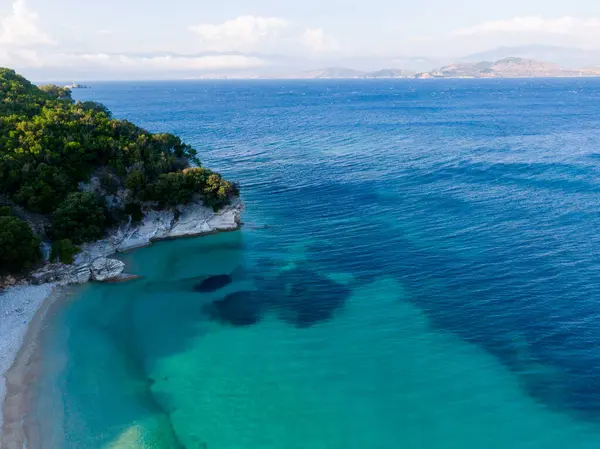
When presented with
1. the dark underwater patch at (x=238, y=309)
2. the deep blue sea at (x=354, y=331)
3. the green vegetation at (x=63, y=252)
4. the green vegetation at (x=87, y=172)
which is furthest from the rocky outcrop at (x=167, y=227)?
the dark underwater patch at (x=238, y=309)

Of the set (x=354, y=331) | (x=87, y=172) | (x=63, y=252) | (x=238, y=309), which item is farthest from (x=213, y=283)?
(x=87, y=172)

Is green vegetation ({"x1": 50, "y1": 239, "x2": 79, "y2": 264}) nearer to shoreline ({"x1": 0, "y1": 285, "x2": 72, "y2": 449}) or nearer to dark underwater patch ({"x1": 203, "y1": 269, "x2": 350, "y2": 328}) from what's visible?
shoreline ({"x1": 0, "y1": 285, "x2": 72, "y2": 449})

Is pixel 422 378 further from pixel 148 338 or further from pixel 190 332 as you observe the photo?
pixel 148 338

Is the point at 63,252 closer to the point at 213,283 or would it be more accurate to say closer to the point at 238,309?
the point at 213,283

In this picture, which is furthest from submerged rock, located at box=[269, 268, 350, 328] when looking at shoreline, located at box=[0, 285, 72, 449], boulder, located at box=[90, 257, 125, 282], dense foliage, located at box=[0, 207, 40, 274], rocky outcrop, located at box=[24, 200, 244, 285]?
dense foliage, located at box=[0, 207, 40, 274]

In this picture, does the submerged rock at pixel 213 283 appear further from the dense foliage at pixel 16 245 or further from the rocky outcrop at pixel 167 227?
the dense foliage at pixel 16 245
